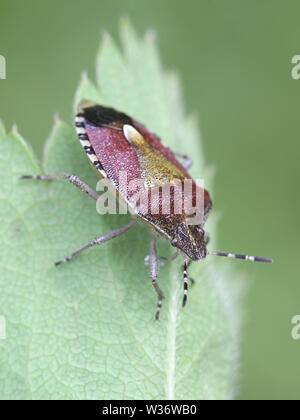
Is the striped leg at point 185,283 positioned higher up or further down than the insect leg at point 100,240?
further down

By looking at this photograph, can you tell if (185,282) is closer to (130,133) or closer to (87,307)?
(87,307)

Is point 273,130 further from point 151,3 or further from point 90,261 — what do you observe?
point 90,261

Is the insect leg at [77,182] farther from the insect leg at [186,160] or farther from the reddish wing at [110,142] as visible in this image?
the insect leg at [186,160]

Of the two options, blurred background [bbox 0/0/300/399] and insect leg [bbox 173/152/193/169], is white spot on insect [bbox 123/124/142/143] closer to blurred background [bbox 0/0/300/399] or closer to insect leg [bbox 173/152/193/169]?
insect leg [bbox 173/152/193/169]

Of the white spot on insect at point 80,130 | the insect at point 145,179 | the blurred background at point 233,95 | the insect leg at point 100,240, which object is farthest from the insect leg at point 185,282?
the blurred background at point 233,95

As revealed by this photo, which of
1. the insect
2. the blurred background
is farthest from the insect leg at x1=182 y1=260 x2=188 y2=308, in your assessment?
the blurred background

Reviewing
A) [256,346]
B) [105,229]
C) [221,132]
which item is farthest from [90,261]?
[221,132]
